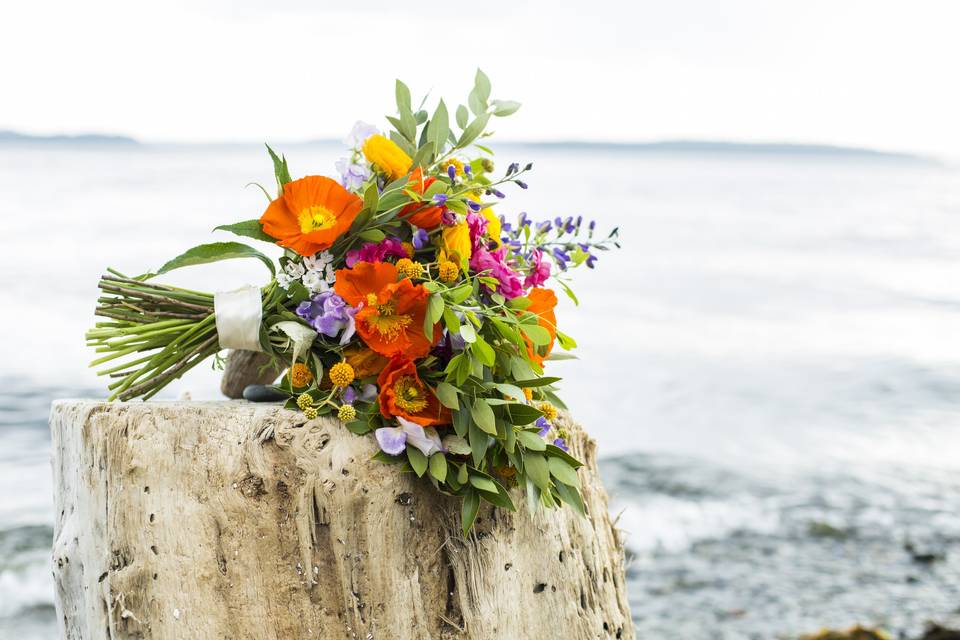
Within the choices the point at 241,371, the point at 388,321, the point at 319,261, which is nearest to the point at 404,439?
the point at 388,321

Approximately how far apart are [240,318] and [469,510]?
751mm

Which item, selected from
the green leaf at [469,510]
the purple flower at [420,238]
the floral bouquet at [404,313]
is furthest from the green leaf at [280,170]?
the green leaf at [469,510]

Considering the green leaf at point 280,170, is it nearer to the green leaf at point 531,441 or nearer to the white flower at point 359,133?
the white flower at point 359,133

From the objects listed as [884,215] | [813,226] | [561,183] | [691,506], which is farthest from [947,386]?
[561,183]

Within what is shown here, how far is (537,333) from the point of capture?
2.05 meters

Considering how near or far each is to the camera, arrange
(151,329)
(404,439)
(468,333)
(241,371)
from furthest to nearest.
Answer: (241,371)
(151,329)
(404,439)
(468,333)

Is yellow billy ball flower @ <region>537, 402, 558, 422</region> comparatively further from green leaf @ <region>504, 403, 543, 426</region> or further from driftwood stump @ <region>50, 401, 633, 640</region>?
driftwood stump @ <region>50, 401, 633, 640</region>

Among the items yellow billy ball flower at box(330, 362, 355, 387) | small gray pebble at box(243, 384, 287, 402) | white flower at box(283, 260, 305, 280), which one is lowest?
small gray pebble at box(243, 384, 287, 402)

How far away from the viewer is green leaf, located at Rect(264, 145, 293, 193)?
207 cm

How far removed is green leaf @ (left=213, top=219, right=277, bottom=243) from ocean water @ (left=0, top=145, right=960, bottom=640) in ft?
0.88

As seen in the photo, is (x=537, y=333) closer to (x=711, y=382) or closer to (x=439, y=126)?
(x=439, y=126)

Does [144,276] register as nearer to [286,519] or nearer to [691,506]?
[286,519]

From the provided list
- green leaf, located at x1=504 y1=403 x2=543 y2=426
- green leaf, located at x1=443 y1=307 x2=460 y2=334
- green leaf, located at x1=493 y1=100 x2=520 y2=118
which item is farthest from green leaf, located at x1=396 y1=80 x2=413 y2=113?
green leaf, located at x1=504 y1=403 x2=543 y2=426

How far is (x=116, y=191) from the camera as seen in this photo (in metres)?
13.2
